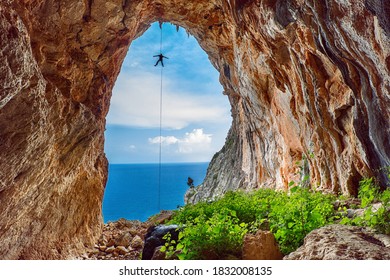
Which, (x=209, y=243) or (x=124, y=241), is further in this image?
(x=124, y=241)

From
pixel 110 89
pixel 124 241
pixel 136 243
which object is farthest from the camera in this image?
pixel 110 89

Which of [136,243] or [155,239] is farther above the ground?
[155,239]

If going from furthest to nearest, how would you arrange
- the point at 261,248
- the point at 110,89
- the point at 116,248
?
the point at 110,89, the point at 116,248, the point at 261,248

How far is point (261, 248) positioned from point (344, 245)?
3.58ft

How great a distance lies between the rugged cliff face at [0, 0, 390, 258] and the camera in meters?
5.77

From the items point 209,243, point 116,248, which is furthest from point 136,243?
point 209,243

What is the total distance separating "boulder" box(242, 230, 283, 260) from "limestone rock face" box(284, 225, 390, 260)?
0.54 meters

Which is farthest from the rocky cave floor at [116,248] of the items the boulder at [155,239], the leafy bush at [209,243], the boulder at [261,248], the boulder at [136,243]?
the boulder at [261,248]

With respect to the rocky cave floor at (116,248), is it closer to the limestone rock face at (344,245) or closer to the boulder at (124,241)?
the boulder at (124,241)

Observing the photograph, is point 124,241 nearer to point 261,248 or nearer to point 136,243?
point 136,243

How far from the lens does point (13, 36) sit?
224 inches

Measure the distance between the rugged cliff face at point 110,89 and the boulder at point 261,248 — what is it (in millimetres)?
2484

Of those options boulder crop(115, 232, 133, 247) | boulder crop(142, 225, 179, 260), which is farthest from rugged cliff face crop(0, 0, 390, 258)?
boulder crop(142, 225, 179, 260)

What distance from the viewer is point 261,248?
3754mm
